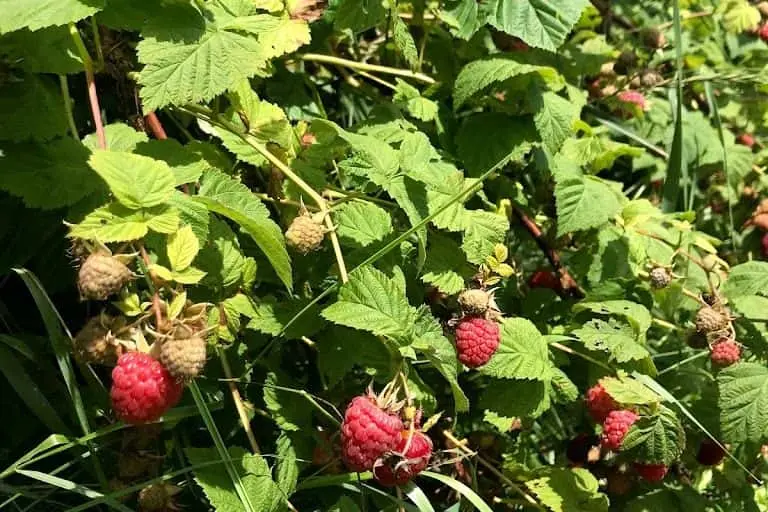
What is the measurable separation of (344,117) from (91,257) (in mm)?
1135

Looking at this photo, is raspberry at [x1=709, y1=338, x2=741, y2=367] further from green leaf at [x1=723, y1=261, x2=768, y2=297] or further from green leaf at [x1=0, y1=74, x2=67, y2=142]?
green leaf at [x1=0, y1=74, x2=67, y2=142]

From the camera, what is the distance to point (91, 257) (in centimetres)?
94

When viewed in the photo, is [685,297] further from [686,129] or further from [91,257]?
[91,257]

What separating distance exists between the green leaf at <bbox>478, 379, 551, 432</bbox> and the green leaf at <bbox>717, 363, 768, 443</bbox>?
306 mm

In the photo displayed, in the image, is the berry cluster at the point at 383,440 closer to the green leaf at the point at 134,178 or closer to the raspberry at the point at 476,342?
the raspberry at the point at 476,342

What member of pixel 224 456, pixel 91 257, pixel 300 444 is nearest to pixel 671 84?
pixel 300 444

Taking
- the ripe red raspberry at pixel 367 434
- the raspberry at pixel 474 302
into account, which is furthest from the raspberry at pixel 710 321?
the ripe red raspberry at pixel 367 434

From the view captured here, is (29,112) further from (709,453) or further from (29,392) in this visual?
(709,453)

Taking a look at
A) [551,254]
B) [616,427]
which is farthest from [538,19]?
[616,427]

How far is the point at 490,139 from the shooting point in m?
1.68

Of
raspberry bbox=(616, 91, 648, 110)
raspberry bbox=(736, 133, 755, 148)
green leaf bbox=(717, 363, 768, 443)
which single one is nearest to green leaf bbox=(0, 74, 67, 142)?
green leaf bbox=(717, 363, 768, 443)

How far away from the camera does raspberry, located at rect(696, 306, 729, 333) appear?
1.58 metres

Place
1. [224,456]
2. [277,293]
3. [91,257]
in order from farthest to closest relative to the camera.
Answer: [277,293]
[224,456]
[91,257]

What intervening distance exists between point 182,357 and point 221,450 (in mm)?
286
